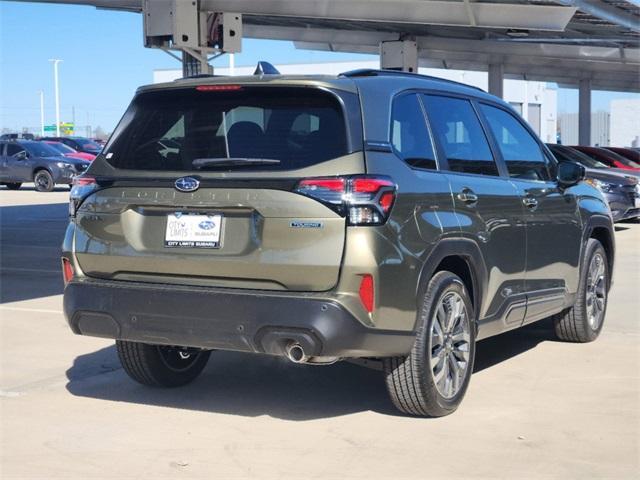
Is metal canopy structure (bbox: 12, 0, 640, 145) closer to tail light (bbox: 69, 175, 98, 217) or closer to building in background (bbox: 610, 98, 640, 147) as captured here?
tail light (bbox: 69, 175, 98, 217)

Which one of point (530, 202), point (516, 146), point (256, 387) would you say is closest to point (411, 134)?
point (530, 202)

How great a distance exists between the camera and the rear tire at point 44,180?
104 ft

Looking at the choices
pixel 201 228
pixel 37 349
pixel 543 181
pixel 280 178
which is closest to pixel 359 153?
pixel 280 178

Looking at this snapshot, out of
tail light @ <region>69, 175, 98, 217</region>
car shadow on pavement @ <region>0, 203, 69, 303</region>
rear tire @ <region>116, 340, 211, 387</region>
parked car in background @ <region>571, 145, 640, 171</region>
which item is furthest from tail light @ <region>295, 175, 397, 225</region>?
parked car in background @ <region>571, 145, 640, 171</region>

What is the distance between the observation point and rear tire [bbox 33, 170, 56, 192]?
3183cm

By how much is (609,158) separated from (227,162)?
17.7 metres

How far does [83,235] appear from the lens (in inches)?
229

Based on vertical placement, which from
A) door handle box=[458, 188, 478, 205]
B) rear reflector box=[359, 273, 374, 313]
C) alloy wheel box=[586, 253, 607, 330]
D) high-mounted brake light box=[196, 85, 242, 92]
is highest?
high-mounted brake light box=[196, 85, 242, 92]

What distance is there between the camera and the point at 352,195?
511 cm

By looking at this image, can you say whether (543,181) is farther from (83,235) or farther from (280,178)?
(83,235)

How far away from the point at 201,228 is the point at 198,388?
1.61m

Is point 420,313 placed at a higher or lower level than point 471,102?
lower

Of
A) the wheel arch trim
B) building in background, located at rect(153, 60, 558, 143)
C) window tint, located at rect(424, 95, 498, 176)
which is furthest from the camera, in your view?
building in background, located at rect(153, 60, 558, 143)

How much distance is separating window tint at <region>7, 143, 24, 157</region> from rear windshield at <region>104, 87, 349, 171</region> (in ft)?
92.4
